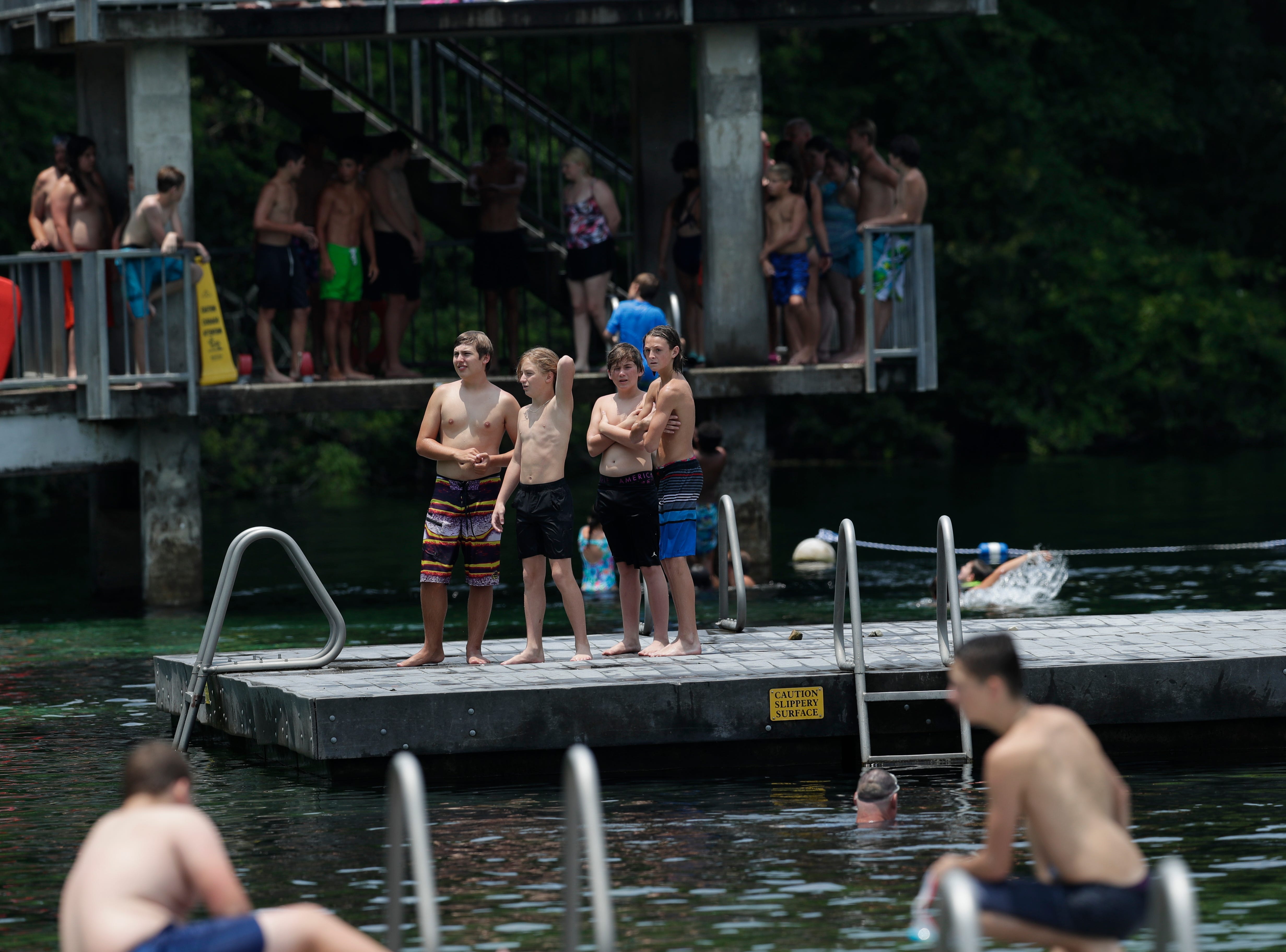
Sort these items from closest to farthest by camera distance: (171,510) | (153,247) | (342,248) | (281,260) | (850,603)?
(850,603)
(153,247)
(171,510)
(281,260)
(342,248)

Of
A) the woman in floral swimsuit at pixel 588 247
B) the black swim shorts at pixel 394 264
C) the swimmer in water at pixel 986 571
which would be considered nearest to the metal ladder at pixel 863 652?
the swimmer in water at pixel 986 571

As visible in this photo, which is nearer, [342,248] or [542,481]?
[542,481]

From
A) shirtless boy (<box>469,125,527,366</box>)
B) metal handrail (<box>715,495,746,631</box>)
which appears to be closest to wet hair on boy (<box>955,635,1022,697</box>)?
metal handrail (<box>715,495,746,631</box>)

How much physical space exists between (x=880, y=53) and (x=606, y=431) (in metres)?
30.2

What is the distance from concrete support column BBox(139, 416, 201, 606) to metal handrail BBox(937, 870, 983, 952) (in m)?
13.4

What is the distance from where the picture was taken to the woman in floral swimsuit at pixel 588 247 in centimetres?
1908

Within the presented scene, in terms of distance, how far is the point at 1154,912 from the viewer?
5867 mm

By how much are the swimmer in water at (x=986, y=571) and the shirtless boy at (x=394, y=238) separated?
534 cm

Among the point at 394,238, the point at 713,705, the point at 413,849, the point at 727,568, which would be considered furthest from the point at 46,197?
the point at 413,849

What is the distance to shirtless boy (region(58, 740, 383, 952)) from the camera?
568 cm

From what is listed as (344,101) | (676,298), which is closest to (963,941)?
(676,298)

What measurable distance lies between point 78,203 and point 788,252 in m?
6.18

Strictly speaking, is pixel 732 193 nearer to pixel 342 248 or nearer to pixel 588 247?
pixel 588 247

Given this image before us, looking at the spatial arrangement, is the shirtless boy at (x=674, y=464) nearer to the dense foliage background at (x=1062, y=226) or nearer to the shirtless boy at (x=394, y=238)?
the shirtless boy at (x=394, y=238)
